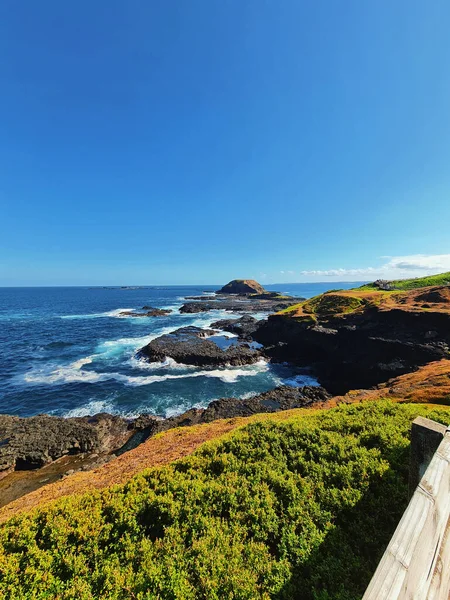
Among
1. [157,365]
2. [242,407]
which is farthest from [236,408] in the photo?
[157,365]

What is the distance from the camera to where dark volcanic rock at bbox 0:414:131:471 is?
1728 cm

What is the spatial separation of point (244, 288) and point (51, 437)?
542 ft

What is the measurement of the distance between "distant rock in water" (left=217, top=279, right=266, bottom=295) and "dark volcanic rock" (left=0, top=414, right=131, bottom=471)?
512 ft

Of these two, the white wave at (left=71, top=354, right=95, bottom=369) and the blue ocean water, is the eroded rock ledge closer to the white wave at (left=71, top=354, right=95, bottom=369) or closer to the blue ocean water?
the blue ocean water

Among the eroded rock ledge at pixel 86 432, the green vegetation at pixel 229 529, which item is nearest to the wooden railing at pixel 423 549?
the green vegetation at pixel 229 529

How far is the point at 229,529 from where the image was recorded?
519 cm

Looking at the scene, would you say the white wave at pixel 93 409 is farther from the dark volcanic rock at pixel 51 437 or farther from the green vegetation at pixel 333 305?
the green vegetation at pixel 333 305

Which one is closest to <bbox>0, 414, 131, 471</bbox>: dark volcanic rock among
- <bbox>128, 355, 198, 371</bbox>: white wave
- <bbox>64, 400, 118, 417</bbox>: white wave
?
<bbox>64, 400, 118, 417</bbox>: white wave

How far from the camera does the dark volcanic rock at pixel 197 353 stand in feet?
122

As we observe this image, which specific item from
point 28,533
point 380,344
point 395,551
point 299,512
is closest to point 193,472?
point 299,512

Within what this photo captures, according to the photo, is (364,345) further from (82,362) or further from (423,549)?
(82,362)

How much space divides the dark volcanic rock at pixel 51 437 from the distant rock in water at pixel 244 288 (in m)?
156

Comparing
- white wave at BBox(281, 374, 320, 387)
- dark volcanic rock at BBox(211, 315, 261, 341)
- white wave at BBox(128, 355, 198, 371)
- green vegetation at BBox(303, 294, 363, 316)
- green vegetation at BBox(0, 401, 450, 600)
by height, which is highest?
green vegetation at BBox(303, 294, 363, 316)

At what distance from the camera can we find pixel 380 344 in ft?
109
